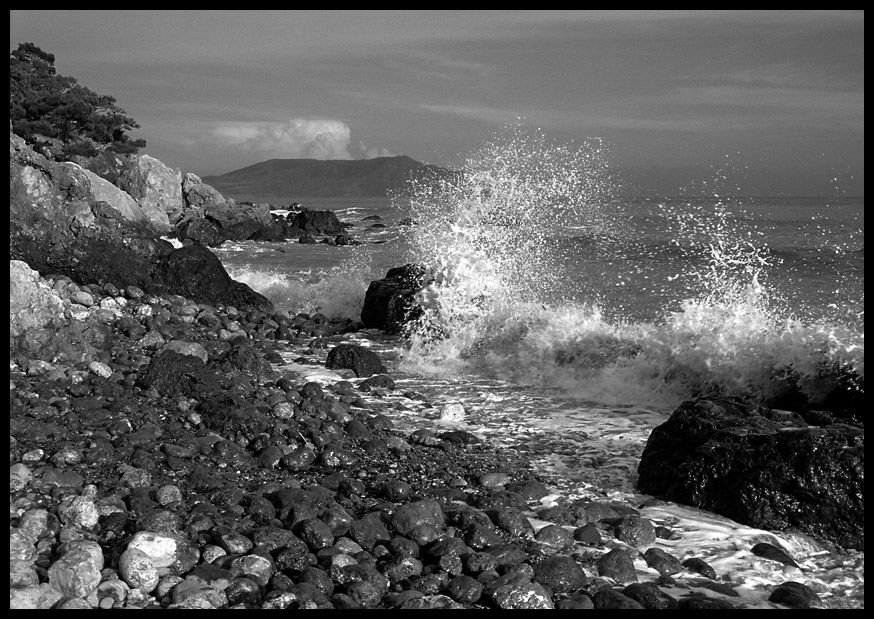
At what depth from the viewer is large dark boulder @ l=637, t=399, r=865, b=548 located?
4.84 metres

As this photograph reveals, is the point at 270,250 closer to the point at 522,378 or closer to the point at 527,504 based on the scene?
the point at 522,378

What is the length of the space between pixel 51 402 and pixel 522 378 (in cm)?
479

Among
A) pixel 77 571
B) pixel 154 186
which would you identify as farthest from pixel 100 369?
pixel 154 186

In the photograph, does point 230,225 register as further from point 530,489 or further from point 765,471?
point 765,471

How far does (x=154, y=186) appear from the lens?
3052 centimetres

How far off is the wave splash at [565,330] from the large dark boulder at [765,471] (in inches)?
87.9

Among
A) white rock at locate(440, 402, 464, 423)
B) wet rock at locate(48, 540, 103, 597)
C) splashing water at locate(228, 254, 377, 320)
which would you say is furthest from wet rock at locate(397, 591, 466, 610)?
splashing water at locate(228, 254, 377, 320)

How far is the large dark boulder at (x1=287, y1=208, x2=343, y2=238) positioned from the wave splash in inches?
748

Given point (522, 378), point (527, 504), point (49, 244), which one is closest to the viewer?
point (527, 504)

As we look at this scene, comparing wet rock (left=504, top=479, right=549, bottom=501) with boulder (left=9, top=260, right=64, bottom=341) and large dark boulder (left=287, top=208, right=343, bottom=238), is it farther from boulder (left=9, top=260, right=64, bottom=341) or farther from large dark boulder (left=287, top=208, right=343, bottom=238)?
large dark boulder (left=287, top=208, right=343, bottom=238)

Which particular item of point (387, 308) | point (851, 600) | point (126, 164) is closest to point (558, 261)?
point (387, 308)

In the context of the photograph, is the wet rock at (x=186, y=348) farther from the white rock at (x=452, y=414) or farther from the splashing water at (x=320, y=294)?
the splashing water at (x=320, y=294)
